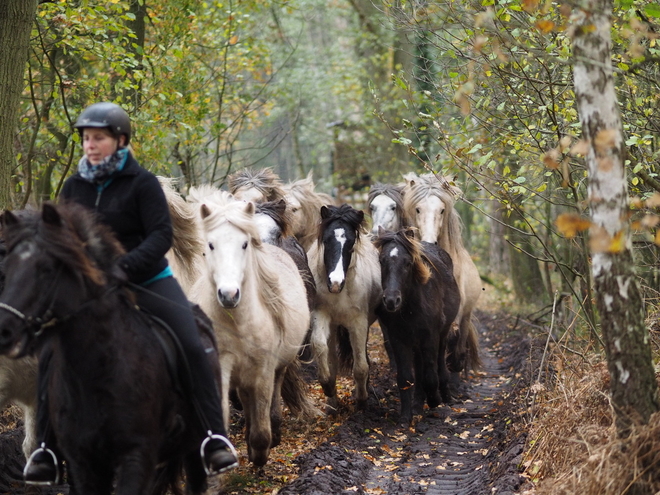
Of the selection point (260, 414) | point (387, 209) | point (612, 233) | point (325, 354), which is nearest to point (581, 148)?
point (612, 233)

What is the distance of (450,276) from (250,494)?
546cm

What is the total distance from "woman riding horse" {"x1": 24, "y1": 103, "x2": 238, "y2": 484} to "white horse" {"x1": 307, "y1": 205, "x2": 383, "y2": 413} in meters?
4.61

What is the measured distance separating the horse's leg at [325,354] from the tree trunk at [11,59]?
386 cm

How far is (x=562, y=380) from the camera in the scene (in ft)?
24.2

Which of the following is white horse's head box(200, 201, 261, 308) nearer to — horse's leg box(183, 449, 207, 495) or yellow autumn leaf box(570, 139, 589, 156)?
horse's leg box(183, 449, 207, 495)

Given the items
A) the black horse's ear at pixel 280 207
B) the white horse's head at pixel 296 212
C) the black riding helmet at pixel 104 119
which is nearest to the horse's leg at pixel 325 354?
the black horse's ear at pixel 280 207

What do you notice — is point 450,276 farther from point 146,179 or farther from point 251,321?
point 146,179

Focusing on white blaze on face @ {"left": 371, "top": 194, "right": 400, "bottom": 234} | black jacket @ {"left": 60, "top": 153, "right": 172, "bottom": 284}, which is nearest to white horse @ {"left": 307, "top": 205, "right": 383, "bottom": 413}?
white blaze on face @ {"left": 371, "top": 194, "right": 400, "bottom": 234}

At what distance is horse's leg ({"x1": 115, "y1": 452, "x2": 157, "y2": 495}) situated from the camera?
4656 mm

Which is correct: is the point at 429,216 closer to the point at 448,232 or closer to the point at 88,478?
the point at 448,232

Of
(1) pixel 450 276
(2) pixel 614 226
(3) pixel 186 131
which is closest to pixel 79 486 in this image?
(2) pixel 614 226

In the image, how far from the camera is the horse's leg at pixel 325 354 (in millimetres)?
10102

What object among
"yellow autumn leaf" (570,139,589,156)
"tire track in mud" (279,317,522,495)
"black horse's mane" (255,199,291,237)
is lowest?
"tire track in mud" (279,317,522,495)

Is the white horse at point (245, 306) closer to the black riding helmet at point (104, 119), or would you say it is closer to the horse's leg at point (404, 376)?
the black riding helmet at point (104, 119)
